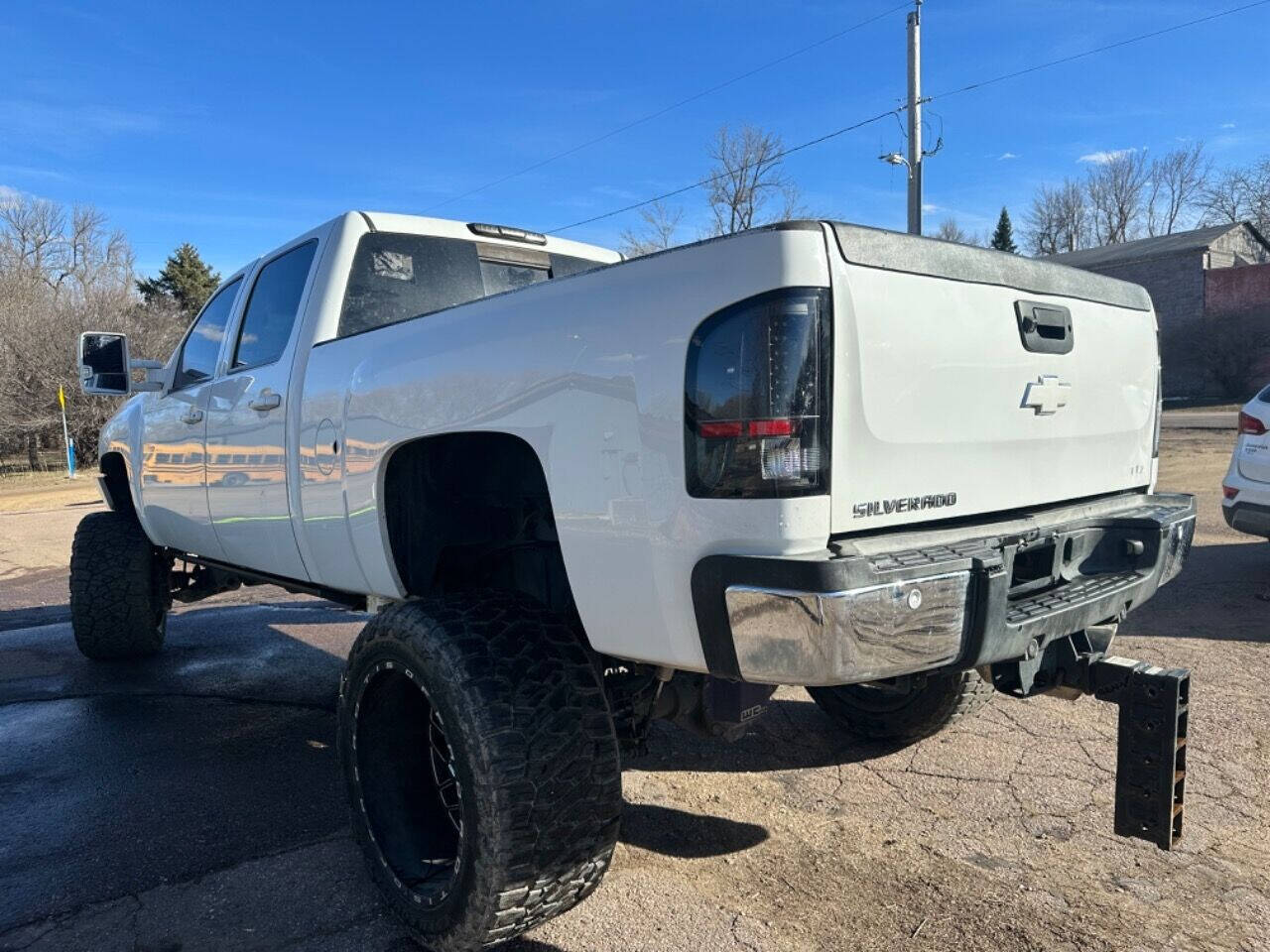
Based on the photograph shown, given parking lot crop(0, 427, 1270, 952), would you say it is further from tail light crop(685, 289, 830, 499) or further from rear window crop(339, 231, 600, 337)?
rear window crop(339, 231, 600, 337)

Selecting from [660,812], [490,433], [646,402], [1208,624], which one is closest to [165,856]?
[660,812]

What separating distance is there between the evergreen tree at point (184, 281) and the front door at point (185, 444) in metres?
42.1

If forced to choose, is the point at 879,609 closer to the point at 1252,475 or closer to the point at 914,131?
the point at 1252,475

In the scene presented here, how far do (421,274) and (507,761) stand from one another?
94.7 inches

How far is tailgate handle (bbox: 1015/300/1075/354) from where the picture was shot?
247 centimetres

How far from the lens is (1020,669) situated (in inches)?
94.3

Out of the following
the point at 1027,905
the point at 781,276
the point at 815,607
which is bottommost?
the point at 1027,905

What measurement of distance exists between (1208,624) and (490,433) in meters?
5.14

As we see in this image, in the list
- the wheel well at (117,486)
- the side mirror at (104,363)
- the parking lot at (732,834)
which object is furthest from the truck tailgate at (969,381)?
the wheel well at (117,486)

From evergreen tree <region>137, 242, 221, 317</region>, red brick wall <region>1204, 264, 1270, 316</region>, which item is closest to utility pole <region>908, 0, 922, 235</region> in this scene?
red brick wall <region>1204, 264, 1270, 316</region>

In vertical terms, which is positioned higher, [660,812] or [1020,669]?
[1020,669]

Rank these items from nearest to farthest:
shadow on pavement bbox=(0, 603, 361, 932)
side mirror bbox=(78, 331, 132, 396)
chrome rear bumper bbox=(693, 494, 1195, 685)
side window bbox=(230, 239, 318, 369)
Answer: chrome rear bumper bbox=(693, 494, 1195, 685) < shadow on pavement bbox=(0, 603, 361, 932) < side window bbox=(230, 239, 318, 369) < side mirror bbox=(78, 331, 132, 396)

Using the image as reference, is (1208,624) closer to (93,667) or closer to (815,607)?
(815,607)

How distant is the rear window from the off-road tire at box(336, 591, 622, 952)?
1.51 m
